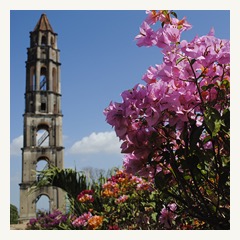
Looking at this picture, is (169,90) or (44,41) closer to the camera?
(169,90)

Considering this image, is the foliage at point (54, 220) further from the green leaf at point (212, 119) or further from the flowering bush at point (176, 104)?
the green leaf at point (212, 119)

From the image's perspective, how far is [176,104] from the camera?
1.01 meters

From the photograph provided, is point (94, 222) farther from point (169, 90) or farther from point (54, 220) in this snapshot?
point (169, 90)

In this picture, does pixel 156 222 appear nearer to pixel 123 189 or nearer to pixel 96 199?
pixel 123 189

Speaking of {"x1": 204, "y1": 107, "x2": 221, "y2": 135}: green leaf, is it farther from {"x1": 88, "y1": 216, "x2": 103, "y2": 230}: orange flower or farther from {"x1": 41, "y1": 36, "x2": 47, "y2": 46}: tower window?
{"x1": 41, "y1": 36, "x2": 47, "y2": 46}: tower window

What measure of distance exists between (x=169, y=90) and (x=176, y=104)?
0.14 ft

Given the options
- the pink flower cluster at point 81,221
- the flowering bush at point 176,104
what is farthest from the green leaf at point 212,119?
the pink flower cluster at point 81,221

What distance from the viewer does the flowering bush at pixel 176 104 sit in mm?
1002

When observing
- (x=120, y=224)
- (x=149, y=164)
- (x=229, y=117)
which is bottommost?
(x=120, y=224)

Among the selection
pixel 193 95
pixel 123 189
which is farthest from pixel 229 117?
pixel 123 189

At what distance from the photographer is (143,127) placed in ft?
3.48

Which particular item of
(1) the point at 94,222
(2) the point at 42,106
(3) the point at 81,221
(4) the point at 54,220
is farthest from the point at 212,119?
(2) the point at 42,106

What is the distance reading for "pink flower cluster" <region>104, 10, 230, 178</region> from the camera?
100 centimetres

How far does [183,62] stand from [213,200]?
0.44 metres
